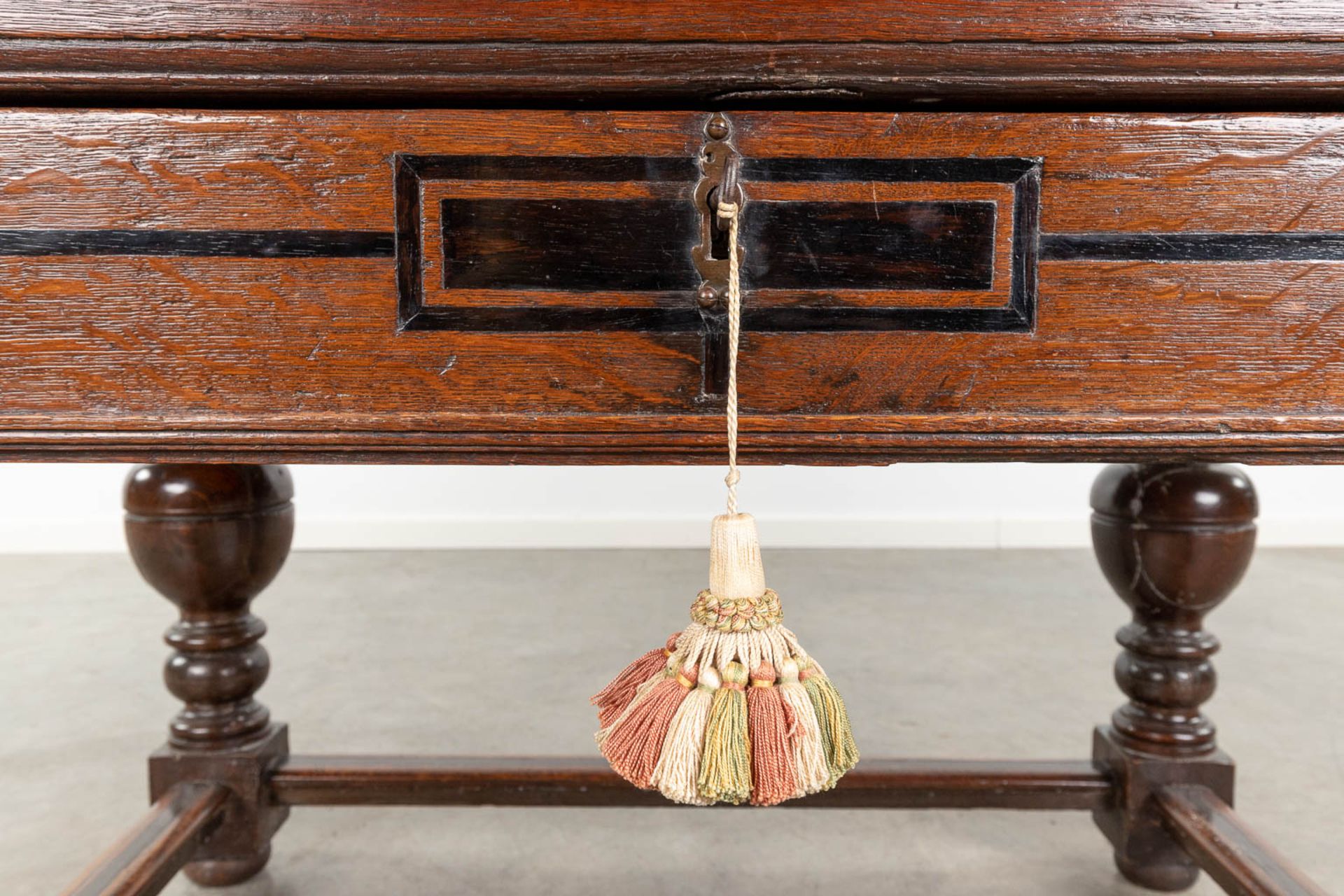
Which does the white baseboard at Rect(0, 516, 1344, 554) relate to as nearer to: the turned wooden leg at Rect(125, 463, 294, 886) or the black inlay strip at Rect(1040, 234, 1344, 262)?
the turned wooden leg at Rect(125, 463, 294, 886)

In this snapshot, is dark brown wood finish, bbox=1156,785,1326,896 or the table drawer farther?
dark brown wood finish, bbox=1156,785,1326,896

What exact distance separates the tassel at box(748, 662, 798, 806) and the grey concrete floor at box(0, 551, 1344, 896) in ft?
1.82

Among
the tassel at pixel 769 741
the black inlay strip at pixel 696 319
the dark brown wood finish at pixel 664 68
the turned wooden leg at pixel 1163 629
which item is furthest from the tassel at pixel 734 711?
the turned wooden leg at pixel 1163 629

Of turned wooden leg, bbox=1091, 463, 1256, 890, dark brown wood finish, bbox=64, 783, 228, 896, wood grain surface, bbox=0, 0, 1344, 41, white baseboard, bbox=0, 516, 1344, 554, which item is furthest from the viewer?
white baseboard, bbox=0, 516, 1344, 554

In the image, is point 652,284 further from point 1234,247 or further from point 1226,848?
point 1226,848

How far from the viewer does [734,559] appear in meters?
0.67

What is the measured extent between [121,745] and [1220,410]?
1.45 meters

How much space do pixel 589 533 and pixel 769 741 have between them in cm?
212

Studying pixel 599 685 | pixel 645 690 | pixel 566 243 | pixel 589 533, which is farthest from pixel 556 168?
pixel 589 533

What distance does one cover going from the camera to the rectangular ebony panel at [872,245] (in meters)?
0.65

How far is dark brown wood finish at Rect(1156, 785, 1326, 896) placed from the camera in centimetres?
88

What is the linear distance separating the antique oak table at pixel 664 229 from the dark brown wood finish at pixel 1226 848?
0.39 metres

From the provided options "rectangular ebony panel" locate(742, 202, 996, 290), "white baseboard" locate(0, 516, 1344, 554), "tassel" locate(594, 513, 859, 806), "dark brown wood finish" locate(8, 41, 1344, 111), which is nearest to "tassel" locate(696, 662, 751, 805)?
"tassel" locate(594, 513, 859, 806)

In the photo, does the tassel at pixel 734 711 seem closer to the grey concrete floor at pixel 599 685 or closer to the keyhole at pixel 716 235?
the keyhole at pixel 716 235
